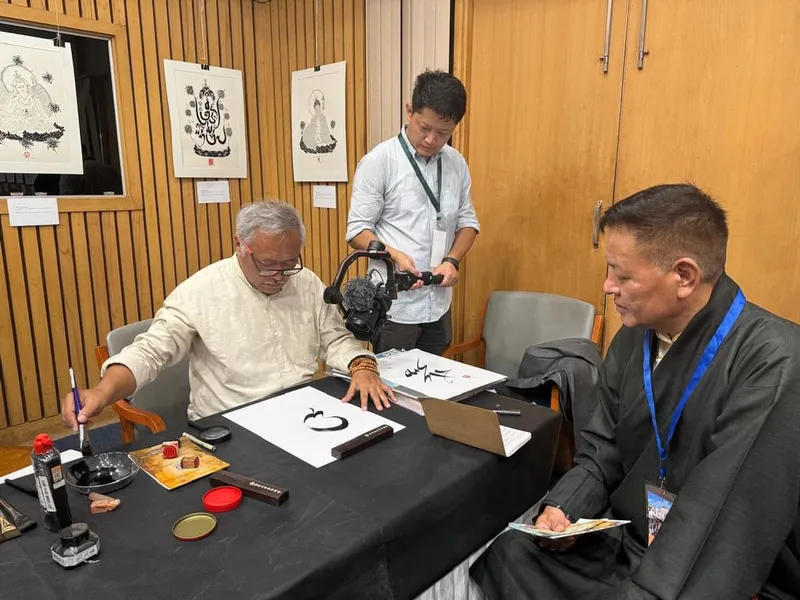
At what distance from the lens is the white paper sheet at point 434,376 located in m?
1.76

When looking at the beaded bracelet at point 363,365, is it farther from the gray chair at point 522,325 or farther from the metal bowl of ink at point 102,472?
the gray chair at point 522,325

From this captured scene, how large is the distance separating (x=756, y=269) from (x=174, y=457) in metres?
2.40

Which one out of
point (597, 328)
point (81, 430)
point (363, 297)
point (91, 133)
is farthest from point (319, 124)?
point (81, 430)

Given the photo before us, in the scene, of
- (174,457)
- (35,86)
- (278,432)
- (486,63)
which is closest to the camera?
(174,457)

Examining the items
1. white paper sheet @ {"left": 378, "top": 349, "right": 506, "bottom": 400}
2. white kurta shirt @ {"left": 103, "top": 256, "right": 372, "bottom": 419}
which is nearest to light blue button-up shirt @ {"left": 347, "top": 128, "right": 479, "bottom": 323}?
white paper sheet @ {"left": 378, "top": 349, "right": 506, "bottom": 400}

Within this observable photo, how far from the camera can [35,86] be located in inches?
131

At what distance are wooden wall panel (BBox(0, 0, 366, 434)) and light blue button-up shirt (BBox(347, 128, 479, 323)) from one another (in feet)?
4.34

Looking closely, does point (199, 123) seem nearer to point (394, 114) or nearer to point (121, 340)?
point (394, 114)

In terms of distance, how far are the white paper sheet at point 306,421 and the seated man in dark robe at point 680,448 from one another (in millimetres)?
460

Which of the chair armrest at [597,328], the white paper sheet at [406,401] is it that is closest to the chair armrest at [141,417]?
the white paper sheet at [406,401]

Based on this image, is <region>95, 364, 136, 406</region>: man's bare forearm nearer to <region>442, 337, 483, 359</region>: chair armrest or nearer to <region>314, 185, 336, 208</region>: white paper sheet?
<region>442, 337, 483, 359</region>: chair armrest

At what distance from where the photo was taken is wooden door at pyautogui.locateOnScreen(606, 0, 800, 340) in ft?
7.39

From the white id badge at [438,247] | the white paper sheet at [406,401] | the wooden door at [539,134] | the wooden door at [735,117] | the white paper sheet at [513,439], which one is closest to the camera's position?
the white paper sheet at [513,439]

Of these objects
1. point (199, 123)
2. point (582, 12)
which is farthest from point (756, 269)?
point (199, 123)
